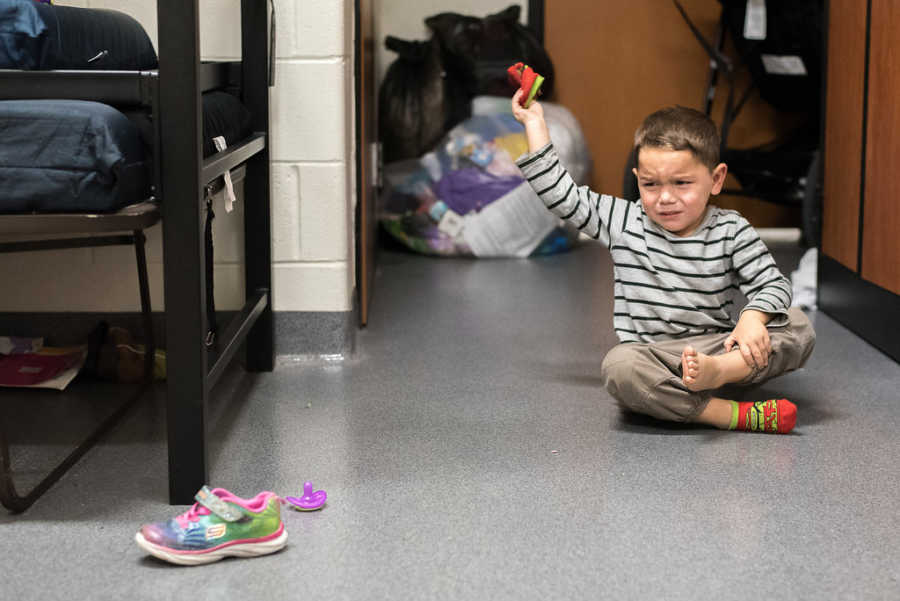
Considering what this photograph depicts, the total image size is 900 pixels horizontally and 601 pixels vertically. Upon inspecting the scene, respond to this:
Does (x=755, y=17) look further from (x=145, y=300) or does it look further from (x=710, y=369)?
(x=145, y=300)

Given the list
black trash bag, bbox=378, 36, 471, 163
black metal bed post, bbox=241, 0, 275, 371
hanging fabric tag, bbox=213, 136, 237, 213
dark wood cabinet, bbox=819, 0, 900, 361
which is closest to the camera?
hanging fabric tag, bbox=213, 136, 237, 213

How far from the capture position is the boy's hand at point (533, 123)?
169 centimetres

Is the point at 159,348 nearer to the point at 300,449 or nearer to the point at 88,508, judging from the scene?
the point at 300,449

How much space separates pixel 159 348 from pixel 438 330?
63 cm

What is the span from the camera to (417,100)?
144 inches

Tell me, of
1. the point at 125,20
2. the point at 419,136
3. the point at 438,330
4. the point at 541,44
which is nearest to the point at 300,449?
the point at 125,20

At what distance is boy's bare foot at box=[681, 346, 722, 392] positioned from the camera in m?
1.56

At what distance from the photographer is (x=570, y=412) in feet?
5.82

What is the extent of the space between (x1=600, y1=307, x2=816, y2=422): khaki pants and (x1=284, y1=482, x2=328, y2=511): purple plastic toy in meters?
0.55

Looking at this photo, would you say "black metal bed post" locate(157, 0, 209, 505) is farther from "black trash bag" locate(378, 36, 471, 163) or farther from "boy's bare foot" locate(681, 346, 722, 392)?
"black trash bag" locate(378, 36, 471, 163)

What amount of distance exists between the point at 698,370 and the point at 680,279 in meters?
0.22

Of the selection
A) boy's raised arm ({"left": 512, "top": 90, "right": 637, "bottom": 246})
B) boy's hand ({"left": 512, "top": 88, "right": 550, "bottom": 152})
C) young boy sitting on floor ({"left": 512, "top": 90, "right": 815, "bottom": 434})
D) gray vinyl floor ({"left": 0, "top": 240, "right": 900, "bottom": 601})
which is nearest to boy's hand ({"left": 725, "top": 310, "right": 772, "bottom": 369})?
young boy sitting on floor ({"left": 512, "top": 90, "right": 815, "bottom": 434})

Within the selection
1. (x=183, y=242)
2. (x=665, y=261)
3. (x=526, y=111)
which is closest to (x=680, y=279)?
(x=665, y=261)

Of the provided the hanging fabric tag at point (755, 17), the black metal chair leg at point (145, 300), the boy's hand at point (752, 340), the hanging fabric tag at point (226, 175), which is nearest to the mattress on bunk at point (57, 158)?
the hanging fabric tag at point (226, 175)
